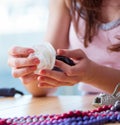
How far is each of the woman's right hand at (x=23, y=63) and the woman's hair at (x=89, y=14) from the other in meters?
0.37

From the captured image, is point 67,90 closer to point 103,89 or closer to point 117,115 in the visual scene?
point 103,89

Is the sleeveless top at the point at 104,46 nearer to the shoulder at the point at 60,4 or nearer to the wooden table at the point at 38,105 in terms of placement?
the shoulder at the point at 60,4

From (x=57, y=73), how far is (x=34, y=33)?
1.26 metres

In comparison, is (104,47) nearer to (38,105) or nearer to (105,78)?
(105,78)

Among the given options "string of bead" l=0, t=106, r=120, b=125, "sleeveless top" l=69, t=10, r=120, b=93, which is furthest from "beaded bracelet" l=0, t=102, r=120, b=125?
"sleeveless top" l=69, t=10, r=120, b=93

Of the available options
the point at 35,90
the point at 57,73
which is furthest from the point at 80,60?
the point at 35,90

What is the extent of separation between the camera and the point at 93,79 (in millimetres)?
965

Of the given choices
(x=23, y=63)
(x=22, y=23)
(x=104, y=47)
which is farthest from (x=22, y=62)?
(x=22, y=23)

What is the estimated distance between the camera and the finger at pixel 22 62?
2.52 ft

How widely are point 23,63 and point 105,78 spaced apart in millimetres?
272

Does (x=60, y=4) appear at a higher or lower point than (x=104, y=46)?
higher

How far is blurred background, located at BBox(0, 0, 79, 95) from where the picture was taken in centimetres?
207

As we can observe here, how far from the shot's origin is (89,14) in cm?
121

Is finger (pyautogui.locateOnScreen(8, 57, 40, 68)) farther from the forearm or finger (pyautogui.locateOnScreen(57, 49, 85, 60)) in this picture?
the forearm
